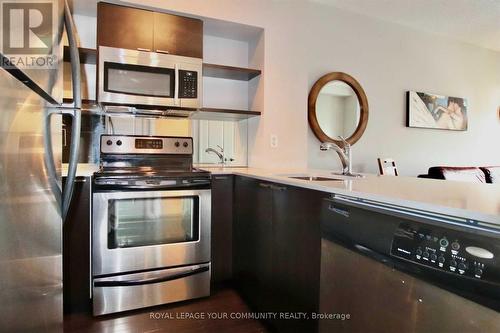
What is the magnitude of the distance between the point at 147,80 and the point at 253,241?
1408 millimetres

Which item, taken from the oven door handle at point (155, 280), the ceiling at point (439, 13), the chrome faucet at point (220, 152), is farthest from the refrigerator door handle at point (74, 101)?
the ceiling at point (439, 13)

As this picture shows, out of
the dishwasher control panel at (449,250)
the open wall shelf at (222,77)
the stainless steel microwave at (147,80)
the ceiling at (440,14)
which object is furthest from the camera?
the ceiling at (440,14)

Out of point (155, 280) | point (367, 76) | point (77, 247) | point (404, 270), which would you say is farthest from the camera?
point (367, 76)

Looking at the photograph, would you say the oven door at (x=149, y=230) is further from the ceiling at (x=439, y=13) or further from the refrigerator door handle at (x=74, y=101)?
the ceiling at (x=439, y=13)

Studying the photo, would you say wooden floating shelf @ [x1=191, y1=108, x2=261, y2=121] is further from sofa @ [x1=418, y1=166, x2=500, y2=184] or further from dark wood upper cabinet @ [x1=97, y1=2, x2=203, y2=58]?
sofa @ [x1=418, y1=166, x2=500, y2=184]

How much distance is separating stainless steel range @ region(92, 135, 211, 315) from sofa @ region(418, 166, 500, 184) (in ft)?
8.95

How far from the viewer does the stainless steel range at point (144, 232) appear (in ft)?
6.23

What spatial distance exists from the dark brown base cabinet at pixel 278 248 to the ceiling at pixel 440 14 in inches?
95.0

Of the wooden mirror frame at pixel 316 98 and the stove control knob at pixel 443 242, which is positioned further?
the wooden mirror frame at pixel 316 98

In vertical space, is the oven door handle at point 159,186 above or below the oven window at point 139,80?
below

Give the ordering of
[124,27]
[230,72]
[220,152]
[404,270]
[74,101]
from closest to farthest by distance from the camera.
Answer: [404,270], [74,101], [124,27], [230,72], [220,152]

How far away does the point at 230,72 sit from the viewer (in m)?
2.70

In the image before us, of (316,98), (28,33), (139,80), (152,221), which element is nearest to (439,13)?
(316,98)

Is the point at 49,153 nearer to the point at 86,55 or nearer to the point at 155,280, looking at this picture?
the point at 155,280
